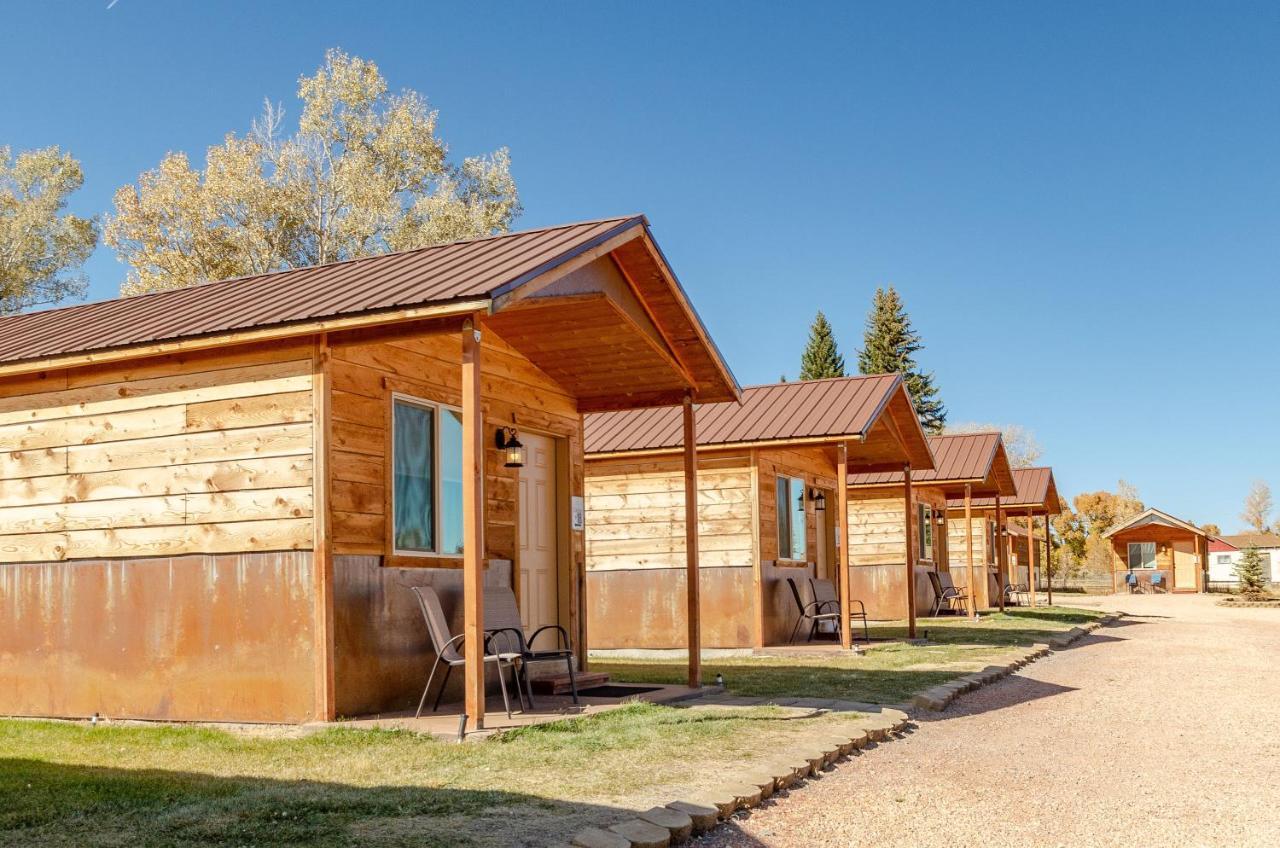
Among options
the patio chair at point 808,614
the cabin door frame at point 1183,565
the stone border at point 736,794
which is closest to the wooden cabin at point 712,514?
the patio chair at point 808,614

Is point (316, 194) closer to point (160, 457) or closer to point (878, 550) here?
point (878, 550)

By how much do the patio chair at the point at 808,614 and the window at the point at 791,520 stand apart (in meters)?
0.52

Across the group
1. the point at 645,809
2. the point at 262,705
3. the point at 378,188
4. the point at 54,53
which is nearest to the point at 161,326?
the point at 262,705

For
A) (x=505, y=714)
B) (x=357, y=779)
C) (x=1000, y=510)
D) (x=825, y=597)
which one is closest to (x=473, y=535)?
(x=505, y=714)

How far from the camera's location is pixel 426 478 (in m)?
9.87

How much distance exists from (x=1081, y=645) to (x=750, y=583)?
5.53m

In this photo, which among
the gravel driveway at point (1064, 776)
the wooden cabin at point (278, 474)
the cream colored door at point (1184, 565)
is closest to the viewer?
the gravel driveway at point (1064, 776)

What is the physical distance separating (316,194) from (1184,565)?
4093 cm

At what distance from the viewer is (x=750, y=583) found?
17000mm

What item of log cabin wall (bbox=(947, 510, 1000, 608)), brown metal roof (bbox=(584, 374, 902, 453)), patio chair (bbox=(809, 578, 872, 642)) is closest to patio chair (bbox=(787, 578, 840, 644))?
patio chair (bbox=(809, 578, 872, 642))

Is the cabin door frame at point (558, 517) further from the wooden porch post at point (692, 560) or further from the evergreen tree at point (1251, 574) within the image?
the evergreen tree at point (1251, 574)

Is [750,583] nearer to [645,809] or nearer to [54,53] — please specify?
[645,809]

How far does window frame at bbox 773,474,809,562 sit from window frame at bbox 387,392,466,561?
8408 mm

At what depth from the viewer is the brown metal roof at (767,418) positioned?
16.6m
